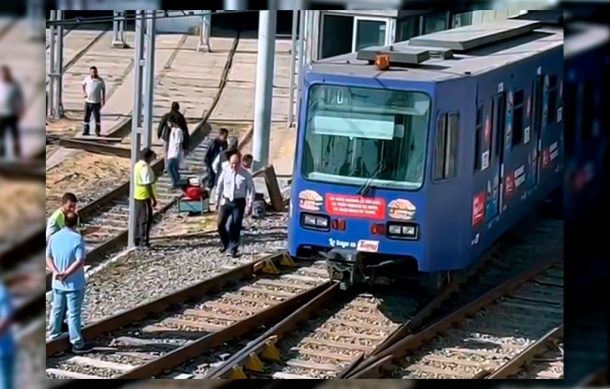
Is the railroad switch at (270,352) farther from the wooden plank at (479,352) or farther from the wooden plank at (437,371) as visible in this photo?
the wooden plank at (479,352)

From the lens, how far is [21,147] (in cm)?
1033

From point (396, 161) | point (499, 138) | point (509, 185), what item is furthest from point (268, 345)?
point (509, 185)

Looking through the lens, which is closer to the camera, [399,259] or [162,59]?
[399,259]

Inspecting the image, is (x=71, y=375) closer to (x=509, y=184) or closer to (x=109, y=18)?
(x=109, y=18)

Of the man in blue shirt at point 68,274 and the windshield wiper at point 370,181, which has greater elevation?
the windshield wiper at point 370,181

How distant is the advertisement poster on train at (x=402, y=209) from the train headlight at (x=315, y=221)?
1.83 ft

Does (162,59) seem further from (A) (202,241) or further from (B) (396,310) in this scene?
(B) (396,310)

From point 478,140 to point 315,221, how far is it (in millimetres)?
1547

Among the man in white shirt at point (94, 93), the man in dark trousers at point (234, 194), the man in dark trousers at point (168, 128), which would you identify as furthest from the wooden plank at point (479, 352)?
the man in white shirt at point (94, 93)

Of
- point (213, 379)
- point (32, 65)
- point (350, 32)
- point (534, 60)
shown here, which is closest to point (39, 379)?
point (213, 379)

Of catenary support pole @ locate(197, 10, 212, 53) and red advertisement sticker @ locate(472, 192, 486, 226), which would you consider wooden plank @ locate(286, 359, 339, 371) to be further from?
catenary support pole @ locate(197, 10, 212, 53)

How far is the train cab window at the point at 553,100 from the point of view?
13198 millimetres

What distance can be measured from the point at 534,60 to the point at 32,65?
4698mm

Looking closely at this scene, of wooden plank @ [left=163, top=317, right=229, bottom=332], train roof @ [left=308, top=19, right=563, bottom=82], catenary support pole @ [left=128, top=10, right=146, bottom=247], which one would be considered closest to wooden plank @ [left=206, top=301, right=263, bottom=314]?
wooden plank @ [left=163, top=317, right=229, bottom=332]
